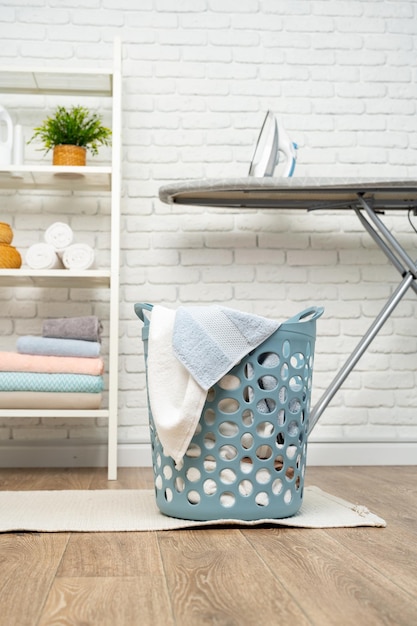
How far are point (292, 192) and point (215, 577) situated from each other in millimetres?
1419

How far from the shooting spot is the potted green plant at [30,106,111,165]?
258cm

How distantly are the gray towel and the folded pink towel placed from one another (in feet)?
3.20

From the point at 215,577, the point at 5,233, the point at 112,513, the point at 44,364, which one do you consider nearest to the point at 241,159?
the point at 5,233

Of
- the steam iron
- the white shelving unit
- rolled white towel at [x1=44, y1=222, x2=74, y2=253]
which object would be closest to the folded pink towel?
the white shelving unit

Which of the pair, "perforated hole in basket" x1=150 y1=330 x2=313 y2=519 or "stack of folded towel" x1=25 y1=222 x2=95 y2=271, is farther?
"stack of folded towel" x1=25 y1=222 x2=95 y2=271

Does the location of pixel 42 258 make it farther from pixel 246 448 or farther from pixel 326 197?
pixel 246 448

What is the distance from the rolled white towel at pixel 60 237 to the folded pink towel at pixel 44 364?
15.1 inches

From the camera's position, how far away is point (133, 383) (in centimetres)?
279

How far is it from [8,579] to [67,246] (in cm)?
155

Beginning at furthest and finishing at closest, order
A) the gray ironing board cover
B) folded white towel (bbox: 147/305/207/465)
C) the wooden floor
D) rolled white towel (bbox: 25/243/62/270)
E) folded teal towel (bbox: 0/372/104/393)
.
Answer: rolled white towel (bbox: 25/243/62/270)
folded teal towel (bbox: 0/372/104/393)
the gray ironing board cover
folded white towel (bbox: 147/305/207/465)
the wooden floor

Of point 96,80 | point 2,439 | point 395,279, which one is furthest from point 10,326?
point 395,279

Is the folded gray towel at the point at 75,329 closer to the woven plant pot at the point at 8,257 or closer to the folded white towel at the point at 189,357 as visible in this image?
the woven plant pot at the point at 8,257

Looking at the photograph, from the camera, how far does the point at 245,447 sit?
161cm

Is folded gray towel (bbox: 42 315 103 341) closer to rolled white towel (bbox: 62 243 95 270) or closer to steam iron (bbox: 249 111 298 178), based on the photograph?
rolled white towel (bbox: 62 243 95 270)
